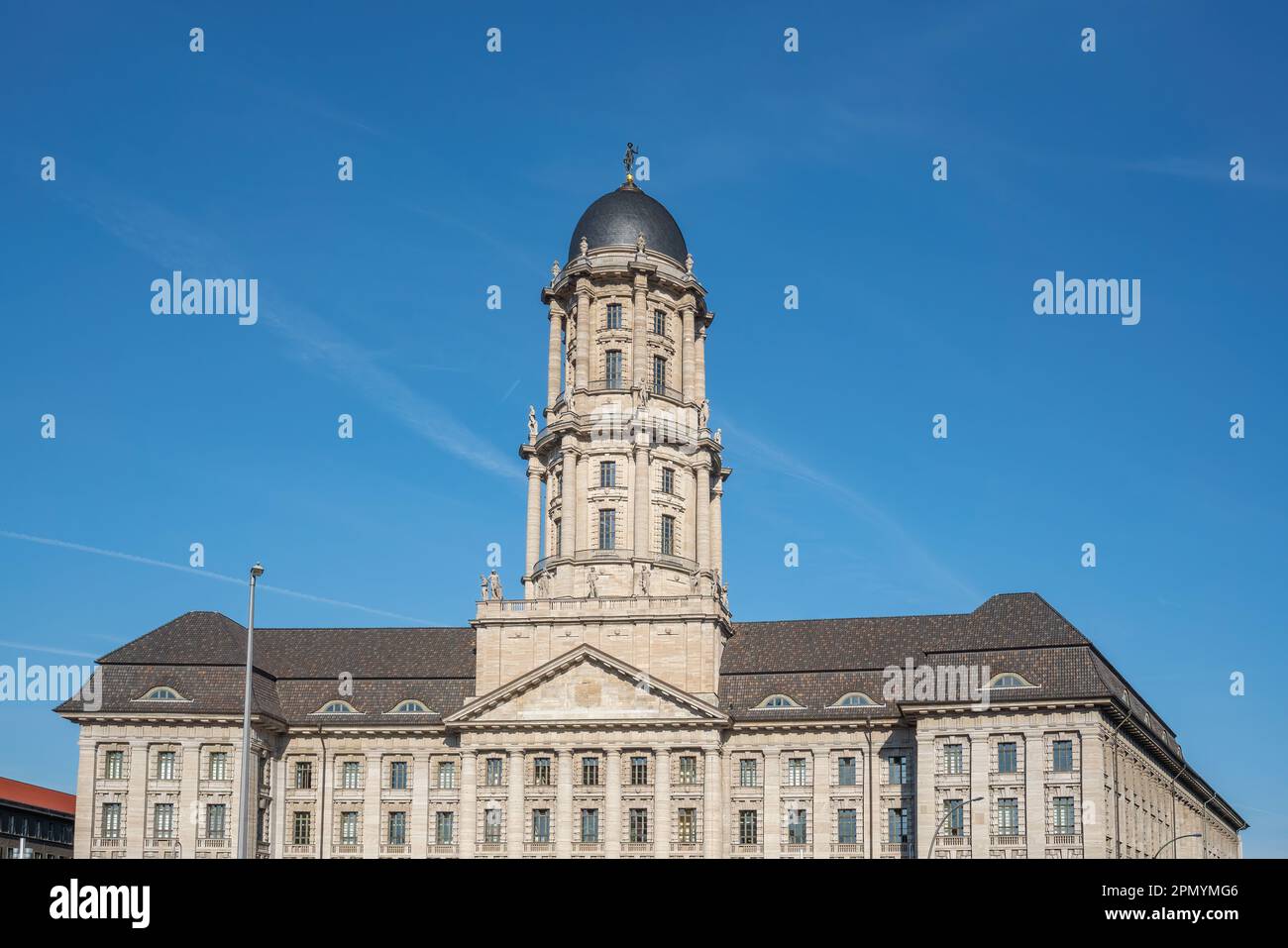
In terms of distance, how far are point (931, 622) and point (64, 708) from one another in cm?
4998

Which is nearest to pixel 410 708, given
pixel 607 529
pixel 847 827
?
pixel 607 529

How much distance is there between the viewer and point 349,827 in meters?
96.0

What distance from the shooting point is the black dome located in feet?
347

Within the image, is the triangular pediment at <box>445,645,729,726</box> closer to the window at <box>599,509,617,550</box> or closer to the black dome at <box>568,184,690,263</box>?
the window at <box>599,509,617,550</box>

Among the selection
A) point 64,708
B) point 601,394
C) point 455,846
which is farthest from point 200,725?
point 601,394

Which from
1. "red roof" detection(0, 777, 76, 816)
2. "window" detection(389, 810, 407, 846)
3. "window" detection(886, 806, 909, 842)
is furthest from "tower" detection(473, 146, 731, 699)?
"red roof" detection(0, 777, 76, 816)

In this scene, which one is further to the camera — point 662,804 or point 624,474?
point 624,474

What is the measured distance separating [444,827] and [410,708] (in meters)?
7.16

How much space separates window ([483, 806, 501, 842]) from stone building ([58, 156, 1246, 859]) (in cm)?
11

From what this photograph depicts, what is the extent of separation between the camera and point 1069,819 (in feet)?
274

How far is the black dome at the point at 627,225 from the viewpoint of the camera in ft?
347

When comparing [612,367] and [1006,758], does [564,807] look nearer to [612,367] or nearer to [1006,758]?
[1006,758]

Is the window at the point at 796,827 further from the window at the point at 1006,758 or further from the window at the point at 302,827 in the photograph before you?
the window at the point at 302,827
